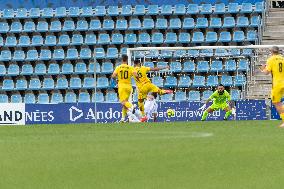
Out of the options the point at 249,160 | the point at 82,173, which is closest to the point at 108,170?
the point at 82,173

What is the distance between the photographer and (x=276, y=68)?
18984mm

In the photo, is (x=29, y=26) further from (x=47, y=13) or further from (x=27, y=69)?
(x=27, y=69)

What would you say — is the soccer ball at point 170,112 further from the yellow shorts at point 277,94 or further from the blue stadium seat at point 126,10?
the yellow shorts at point 277,94

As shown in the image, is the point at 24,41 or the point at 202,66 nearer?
the point at 202,66

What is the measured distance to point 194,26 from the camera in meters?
34.8

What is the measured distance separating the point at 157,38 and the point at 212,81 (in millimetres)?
3798

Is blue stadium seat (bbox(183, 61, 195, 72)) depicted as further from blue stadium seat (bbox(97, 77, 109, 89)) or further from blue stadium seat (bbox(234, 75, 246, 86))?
blue stadium seat (bbox(97, 77, 109, 89))

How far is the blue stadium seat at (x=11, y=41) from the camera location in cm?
3578

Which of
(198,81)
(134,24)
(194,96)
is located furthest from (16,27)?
(194,96)

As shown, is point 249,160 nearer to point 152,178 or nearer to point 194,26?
point 152,178

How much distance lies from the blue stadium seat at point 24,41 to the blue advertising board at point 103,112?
24.5ft

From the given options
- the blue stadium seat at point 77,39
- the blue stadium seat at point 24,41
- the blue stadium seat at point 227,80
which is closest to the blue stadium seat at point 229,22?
the blue stadium seat at point 227,80

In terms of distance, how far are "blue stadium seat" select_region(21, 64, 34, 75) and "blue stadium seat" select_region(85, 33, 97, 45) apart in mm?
2738

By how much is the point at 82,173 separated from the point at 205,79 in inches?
1017
